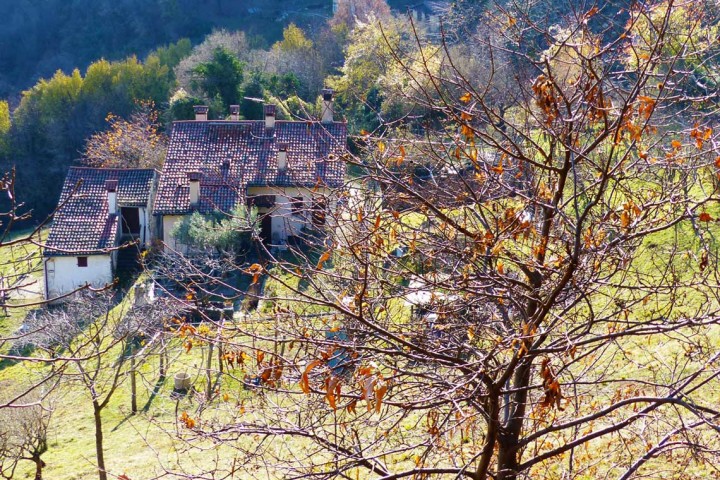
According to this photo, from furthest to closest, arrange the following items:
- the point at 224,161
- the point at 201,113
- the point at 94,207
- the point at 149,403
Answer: the point at 201,113
the point at 94,207
the point at 224,161
the point at 149,403

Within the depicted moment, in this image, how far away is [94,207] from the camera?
73.5 feet

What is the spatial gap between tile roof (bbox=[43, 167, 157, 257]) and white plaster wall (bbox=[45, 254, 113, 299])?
41 centimetres

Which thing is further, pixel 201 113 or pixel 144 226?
pixel 201 113

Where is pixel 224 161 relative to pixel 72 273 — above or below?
above

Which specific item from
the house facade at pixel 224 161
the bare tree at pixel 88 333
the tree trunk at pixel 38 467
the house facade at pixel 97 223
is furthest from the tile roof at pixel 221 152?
the tree trunk at pixel 38 467

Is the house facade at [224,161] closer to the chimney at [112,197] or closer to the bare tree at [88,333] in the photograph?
the chimney at [112,197]

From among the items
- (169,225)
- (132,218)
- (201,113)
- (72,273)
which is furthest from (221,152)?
(72,273)

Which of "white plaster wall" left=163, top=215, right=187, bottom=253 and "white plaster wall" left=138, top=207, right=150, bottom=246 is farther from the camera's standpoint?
"white plaster wall" left=138, top=207, right=150, bottom=246

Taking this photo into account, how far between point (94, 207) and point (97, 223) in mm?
674

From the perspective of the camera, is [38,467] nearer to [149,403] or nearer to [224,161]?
[149,403]

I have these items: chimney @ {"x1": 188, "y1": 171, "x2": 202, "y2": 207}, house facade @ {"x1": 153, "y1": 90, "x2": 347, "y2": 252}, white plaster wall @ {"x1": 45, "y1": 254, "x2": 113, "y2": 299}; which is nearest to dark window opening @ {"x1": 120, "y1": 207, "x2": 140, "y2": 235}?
house facade @ {"x1": 153, "y1": 90, "x2": 347, "y2": 252}

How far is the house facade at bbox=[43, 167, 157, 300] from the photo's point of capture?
21.1m

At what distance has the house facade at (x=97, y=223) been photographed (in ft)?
69.1

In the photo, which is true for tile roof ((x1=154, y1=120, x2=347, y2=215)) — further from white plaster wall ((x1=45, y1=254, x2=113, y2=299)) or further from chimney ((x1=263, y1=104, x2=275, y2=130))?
white plaster wall ((x1=45, y1=254, x2=113, y2=299))
